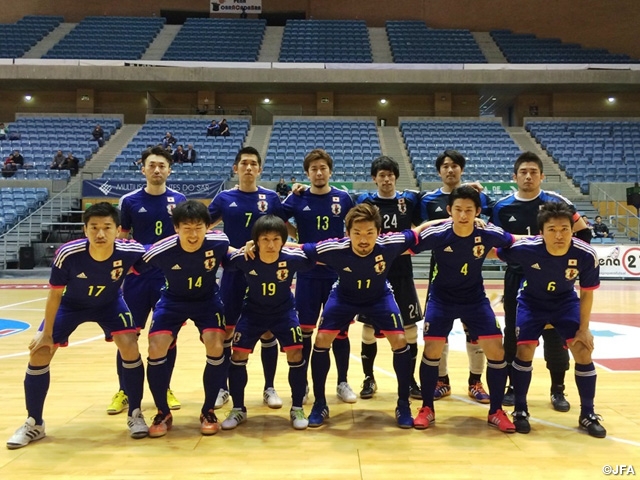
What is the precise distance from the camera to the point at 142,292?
4.55 m

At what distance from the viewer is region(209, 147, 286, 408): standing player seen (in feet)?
14.9

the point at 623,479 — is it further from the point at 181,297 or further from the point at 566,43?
the point at 566,43

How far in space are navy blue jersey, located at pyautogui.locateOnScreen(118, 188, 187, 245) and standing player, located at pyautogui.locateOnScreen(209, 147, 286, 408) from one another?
432 millimetres

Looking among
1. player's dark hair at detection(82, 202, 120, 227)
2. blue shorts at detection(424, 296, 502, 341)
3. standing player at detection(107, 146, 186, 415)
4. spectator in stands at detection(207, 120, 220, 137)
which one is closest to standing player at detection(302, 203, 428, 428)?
blue shorts at detection(424, 296, 502, 341)

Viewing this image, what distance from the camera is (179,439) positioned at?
378 cm

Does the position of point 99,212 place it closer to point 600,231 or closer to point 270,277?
point 270,277

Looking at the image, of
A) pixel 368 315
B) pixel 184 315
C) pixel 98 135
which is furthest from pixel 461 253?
pixel 98 135

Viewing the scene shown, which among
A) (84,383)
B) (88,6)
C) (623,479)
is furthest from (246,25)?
(623,479)

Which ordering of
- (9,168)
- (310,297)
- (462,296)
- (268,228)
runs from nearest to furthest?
(268,228) → (462,296) → (310,297) → (9,168)

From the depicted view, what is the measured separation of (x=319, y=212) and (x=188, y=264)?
1394 millimetres

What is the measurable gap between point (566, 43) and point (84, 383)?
28.8m

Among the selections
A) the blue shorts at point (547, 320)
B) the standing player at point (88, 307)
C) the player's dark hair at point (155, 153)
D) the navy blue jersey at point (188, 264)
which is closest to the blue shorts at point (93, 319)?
the standing player at point (88, 307)

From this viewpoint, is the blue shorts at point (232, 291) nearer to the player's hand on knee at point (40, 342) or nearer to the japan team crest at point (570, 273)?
the player's hand on knee at point (40, 342)

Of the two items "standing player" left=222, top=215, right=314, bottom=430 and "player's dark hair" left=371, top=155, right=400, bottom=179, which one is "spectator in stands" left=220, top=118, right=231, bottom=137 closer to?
"player's dark hair" left=371, top=155, right=400, bottom=179
